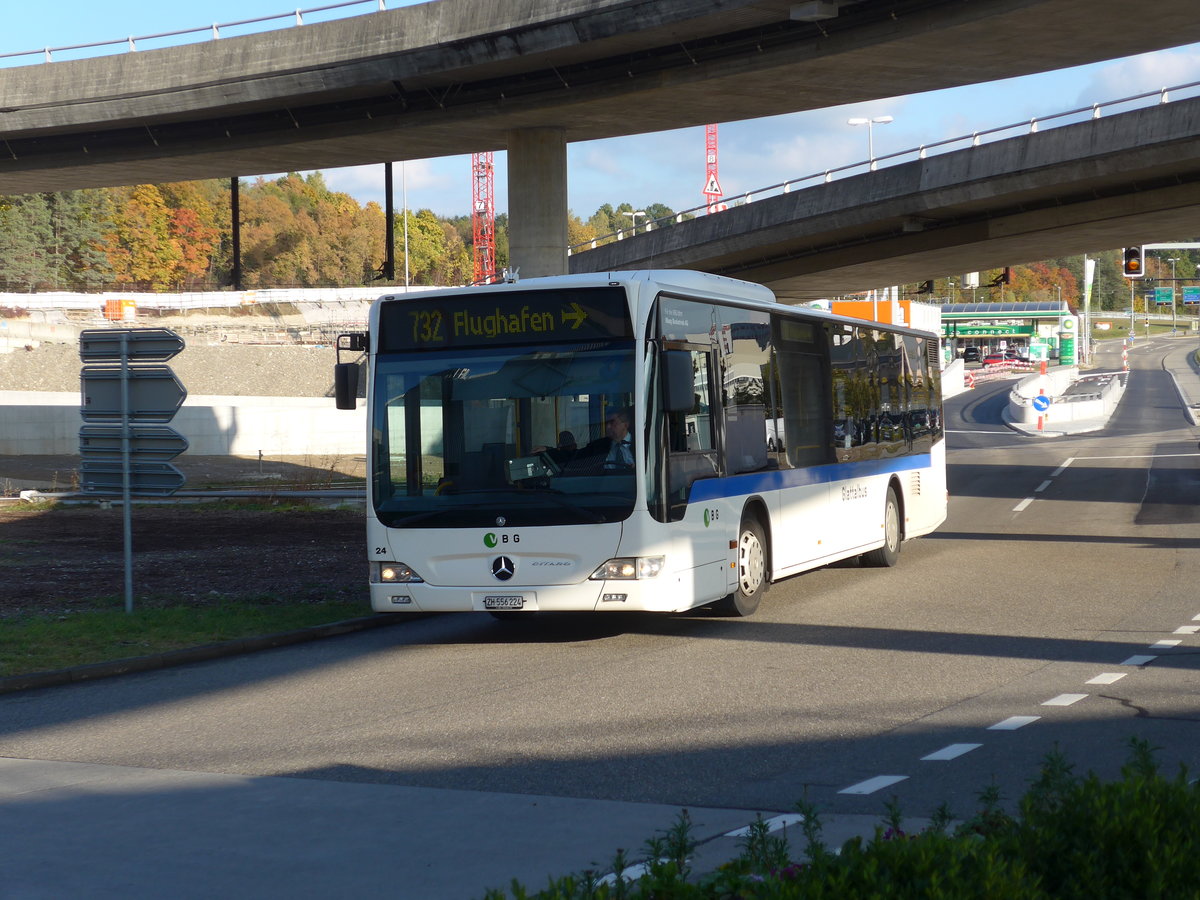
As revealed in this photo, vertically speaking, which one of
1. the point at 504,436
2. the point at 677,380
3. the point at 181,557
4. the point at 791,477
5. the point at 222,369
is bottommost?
the point at 181,557

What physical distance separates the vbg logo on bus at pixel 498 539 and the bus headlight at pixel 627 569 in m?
0.72

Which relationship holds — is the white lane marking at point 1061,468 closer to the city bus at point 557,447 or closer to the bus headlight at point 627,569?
the city bus at point 557,447

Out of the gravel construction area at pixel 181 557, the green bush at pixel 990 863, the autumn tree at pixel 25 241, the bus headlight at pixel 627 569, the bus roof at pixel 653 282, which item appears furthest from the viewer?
the autumn tree at pixel 25 241

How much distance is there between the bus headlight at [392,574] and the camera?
12305mm

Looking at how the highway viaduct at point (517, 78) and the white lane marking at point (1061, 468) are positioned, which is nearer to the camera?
the highway viaduct at point (517, 78)

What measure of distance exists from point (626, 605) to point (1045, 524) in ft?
46.0

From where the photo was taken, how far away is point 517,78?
97.2 feet

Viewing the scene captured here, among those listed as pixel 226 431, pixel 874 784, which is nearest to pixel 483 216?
pixel 226 431

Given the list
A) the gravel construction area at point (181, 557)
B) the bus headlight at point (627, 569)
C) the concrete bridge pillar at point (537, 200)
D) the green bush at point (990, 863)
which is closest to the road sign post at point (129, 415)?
the gravel construction area at point (181, 557)

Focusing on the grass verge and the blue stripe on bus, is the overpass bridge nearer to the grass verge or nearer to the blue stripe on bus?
the blue stripe on bus

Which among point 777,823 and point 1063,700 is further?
point 1063,700

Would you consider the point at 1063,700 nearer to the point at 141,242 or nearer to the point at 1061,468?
the point at 1061,468

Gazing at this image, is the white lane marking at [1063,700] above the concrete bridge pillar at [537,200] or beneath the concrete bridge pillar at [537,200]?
beneath

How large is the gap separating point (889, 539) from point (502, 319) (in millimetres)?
7718
